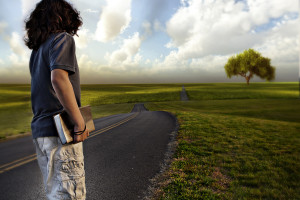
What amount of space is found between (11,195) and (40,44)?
3.26 m

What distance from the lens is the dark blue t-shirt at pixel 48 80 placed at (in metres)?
1.47

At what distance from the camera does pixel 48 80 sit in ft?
5.07

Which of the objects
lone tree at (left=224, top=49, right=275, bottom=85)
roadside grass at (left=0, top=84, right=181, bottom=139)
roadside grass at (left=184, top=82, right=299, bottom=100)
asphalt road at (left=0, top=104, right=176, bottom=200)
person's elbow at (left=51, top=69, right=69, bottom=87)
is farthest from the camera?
lone tree at (left=224, top=49, right=275, bottom=85)

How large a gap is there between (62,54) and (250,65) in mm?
70580

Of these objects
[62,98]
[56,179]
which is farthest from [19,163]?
[62,98]

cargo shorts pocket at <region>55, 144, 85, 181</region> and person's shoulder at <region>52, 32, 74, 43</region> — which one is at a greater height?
person's shoulder at <region>52, 32, 74, 43</region>

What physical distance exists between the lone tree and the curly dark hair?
6861cm

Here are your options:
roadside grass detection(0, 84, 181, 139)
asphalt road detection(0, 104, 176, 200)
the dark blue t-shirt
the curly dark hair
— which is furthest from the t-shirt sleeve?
roadside grass detection(0, 84, 181, 139)

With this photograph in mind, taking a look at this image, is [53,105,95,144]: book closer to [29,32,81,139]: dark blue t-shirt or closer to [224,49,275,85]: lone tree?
[29,32,81,139]: dark blue t-shirt

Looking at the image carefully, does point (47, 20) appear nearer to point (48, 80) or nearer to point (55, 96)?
point (48, 80)

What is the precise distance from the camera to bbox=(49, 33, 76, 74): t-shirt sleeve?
1.42 m

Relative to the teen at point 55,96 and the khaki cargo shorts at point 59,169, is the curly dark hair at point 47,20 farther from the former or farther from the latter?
the khaki cargo shorts at point 59,169

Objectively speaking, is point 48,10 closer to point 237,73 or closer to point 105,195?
point 105,195

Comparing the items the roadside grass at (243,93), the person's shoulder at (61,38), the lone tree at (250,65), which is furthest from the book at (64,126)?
the lone tree at (250,65)
